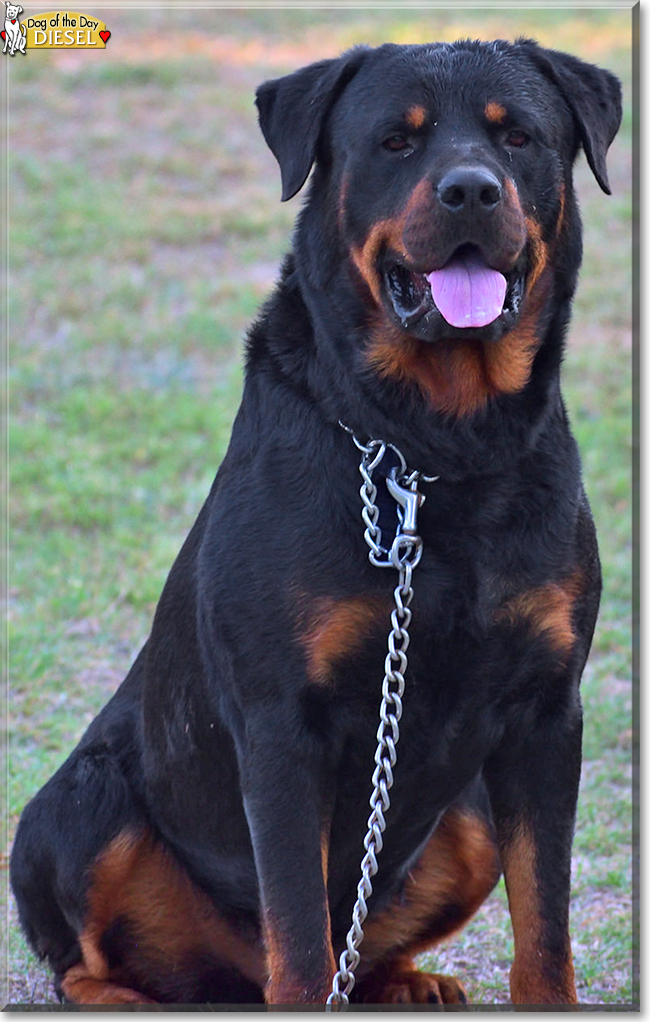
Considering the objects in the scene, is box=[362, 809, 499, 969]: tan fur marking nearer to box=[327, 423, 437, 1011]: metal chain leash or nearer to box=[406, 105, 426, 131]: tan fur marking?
box=[327, 423, 437, 1011]: metal chain leash

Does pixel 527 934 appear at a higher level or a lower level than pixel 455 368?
lower

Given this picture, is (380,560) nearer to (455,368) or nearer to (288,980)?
(455,368)

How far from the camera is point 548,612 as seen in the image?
298cm

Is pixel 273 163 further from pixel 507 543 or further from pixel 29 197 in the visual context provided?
pixel 507 543

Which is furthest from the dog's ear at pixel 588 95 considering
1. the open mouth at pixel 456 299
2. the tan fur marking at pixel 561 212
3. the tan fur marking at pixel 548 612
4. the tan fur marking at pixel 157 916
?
the tan fur marking at pixel 157 916

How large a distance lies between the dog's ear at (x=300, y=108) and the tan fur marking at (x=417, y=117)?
0.23 meters

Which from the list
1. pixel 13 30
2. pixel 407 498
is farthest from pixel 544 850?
pixel 13 30

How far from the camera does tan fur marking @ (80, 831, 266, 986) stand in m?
3.42

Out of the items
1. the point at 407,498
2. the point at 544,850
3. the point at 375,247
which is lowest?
the point at 544,850

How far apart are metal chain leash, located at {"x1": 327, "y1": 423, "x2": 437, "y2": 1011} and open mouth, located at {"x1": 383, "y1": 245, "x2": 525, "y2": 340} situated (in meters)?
0.35

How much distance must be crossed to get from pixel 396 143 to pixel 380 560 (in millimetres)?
918

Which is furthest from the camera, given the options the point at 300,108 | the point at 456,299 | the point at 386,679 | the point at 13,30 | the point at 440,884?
the point at 13,30

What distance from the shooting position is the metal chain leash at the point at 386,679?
2822 mm

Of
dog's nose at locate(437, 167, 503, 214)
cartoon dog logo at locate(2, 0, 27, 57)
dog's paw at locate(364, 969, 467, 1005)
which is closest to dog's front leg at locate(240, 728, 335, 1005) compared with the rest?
dog's paw at locate(364, 969, 467, 1005)
